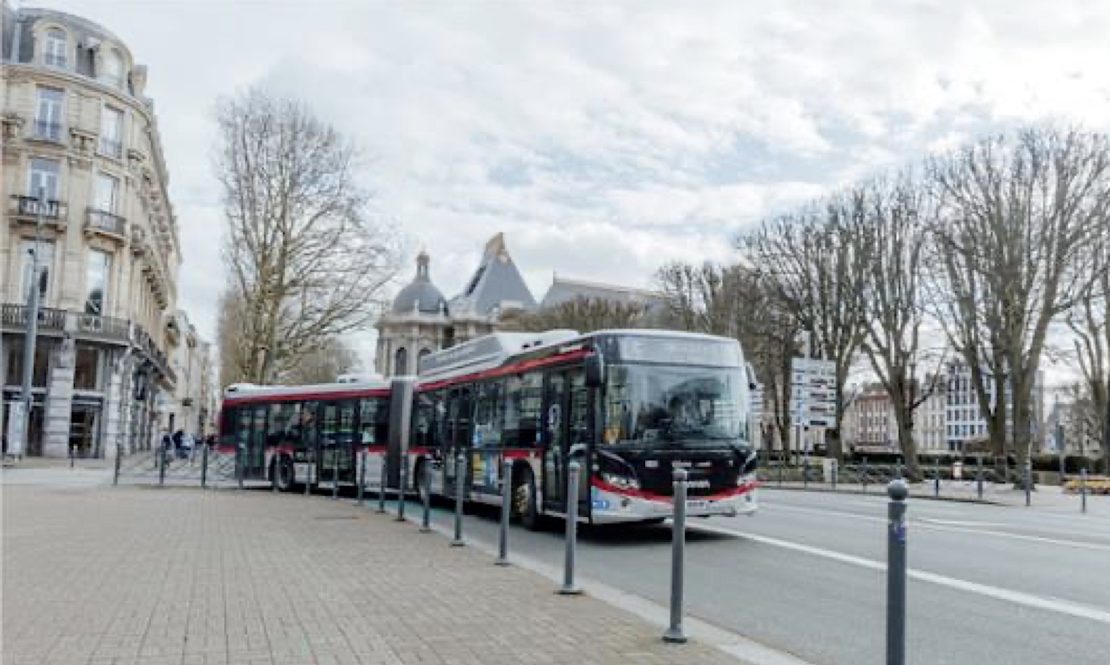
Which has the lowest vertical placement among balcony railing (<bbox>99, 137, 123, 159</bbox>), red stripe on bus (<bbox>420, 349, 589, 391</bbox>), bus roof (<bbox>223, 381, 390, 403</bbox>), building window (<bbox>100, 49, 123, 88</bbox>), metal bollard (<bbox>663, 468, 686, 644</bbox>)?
metal bollard (<bbox>663, 468, 686, 644</bbox>)

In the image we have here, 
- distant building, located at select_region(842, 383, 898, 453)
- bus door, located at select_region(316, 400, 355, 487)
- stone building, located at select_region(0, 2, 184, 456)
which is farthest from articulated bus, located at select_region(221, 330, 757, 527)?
distant building, located at select_region(842, 383, 898, 453)

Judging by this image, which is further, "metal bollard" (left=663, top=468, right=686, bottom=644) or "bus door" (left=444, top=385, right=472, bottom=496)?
"bus door" (left=444, top=385, right=472, bottom=496)

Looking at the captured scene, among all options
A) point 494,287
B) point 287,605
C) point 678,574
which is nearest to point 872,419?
point 494,287

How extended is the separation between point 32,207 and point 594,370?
38.1 metres

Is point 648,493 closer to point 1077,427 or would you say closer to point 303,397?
point 303,397

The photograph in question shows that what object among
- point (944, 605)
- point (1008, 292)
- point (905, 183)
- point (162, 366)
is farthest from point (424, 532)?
point (162, 366)

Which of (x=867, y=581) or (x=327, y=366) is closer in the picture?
(x=867, y=581)

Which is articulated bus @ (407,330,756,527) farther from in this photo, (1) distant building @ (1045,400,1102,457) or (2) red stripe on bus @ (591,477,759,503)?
(1) distant building @ (1045,400,1102,457)

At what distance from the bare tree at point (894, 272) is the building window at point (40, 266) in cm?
3379

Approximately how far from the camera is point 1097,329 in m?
42.2

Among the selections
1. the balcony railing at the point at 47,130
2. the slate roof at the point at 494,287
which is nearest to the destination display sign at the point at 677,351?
the balcony railing at the point at 47,130

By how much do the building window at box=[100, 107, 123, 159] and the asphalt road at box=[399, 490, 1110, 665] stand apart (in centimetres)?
3574

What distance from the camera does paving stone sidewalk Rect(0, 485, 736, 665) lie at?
19.4 feet

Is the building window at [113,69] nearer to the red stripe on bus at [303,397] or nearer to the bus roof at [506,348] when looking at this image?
the red stripe on bus at [303,397]
